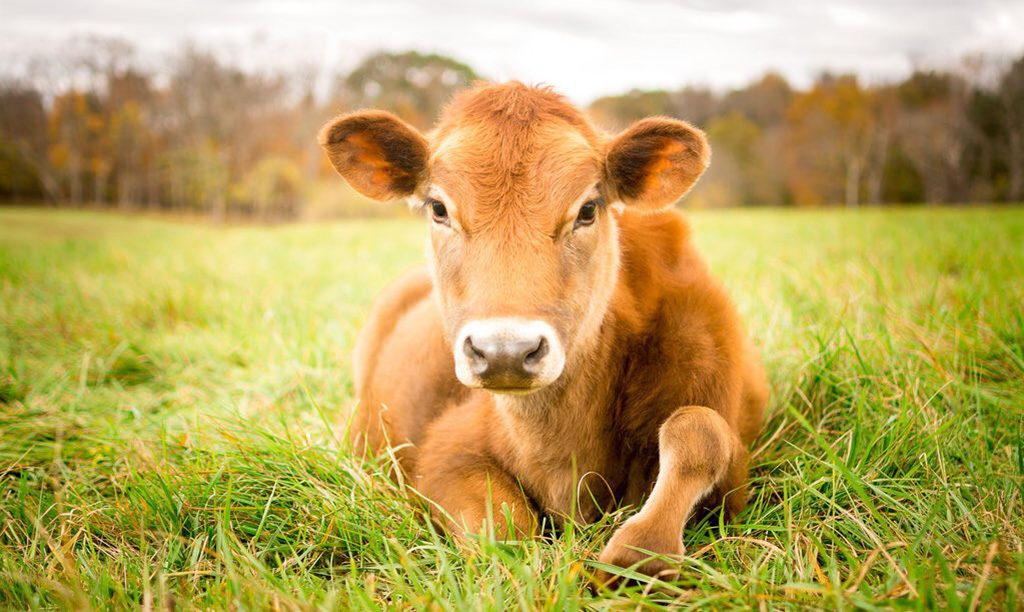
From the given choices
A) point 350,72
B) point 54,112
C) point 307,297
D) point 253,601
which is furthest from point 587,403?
point 54,112

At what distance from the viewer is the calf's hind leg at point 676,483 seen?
1.83 metres

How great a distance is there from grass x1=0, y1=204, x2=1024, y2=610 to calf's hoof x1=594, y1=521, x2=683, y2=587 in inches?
2.3

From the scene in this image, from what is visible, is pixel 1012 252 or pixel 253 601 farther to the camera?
pixel 1012 252

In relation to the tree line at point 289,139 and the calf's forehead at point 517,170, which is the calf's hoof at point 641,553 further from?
the tree line at point 289,139

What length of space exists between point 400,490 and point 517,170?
4.73 feet

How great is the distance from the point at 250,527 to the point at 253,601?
63 cm

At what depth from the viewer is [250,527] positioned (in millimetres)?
2238

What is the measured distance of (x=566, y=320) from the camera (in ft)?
7.10

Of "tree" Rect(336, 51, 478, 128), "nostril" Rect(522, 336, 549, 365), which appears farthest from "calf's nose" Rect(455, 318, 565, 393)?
"tree" Rect(336, 51, 478, 128)

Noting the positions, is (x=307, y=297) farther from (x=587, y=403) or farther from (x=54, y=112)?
(x=54, y=112)

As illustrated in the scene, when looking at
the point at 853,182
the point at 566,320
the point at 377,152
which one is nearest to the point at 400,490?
the point at 566,320

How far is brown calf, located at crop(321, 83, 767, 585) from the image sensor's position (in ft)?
6.61

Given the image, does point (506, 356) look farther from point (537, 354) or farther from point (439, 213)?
point (439, 213)

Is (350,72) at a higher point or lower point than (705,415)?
higher
